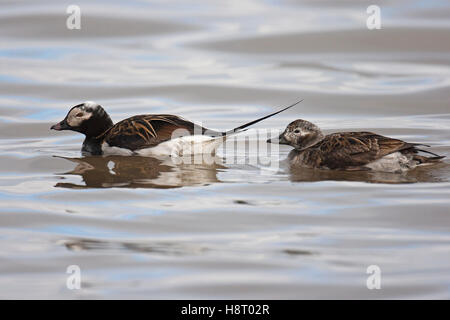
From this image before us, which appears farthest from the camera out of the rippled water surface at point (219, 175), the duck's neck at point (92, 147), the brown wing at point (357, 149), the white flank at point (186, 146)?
the duck's neck at point (92, 147)

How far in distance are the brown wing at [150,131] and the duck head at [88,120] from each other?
438 millimetres

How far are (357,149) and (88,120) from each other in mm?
2955

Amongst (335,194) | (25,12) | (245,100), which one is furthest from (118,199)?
(25,12)

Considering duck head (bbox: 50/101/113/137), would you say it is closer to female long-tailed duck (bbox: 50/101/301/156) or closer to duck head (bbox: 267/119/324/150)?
female long-tailed duck (bbox: 50/101/301/156)

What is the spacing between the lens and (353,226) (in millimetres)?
6184

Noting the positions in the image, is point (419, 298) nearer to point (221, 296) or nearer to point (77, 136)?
point (221, 296)

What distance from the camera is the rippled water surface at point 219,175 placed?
537cm

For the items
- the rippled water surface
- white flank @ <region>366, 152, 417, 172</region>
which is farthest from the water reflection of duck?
white flank @ <region>366, 152, 417, 172</region>

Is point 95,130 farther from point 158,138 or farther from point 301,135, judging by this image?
point 301,135

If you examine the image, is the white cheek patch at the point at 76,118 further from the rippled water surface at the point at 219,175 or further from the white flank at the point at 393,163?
the white flank at the point at 393,163

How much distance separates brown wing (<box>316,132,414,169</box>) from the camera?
7.79 meters

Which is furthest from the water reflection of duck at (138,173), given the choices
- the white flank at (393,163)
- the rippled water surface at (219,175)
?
the white flank at (393,163)

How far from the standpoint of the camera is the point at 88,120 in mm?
9117

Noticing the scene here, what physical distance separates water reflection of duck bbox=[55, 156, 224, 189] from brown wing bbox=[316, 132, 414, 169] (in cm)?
108
